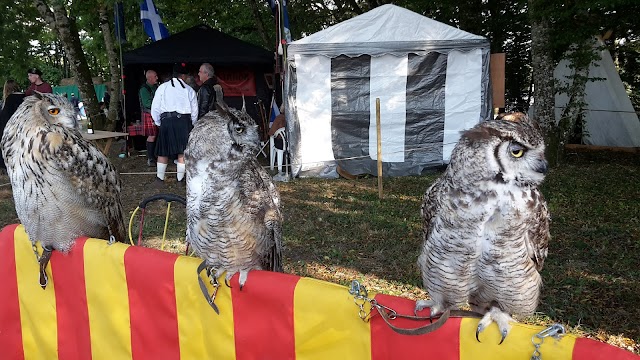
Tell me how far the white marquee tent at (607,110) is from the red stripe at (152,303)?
11760 millimetres

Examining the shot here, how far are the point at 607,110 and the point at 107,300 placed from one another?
12.9 metres

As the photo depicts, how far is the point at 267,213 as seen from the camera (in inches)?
98.4

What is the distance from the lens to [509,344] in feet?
4.57

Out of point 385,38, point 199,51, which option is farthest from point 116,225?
point 199,51

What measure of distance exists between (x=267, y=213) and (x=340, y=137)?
761cm

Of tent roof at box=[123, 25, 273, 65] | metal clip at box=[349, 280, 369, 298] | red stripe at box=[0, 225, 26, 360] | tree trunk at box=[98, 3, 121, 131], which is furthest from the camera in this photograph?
tree trunk at box=[98, 3, 121, 131]

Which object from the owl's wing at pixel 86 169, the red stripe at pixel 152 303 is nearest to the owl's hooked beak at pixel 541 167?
the red stripe at pixel 152 303

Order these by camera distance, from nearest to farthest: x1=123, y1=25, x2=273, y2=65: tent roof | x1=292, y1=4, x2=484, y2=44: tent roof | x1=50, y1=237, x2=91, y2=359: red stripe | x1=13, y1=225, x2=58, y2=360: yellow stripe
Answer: x1=50, y1=237, x2=91, y2=359: red stripe
x1=13, y1=225, x2=58, y2=360: yellow stripe
x1=292, y1=4, x2=484, y2=44: tent roof
x1=123, y1=25, x2=273, y2=65: tent roof

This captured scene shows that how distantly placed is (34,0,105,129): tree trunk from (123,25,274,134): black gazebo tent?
1560 millimetres

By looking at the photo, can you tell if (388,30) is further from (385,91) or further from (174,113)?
(174,113)

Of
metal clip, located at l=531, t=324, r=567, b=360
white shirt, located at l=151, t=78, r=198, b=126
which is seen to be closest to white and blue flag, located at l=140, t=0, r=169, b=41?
white shirt, located at l=151, t=78, r=198, b=126

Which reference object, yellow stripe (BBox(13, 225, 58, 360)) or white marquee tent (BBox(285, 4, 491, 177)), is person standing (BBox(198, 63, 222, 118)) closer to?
white marquee tent (BBox(285, 4, 491, 177))

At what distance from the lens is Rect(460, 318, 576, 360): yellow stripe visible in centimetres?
130

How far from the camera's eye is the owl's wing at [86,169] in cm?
249
